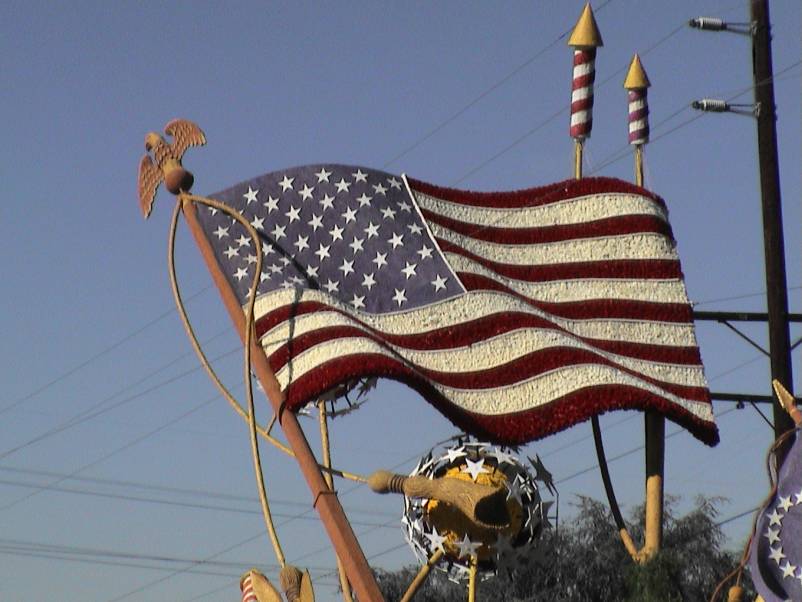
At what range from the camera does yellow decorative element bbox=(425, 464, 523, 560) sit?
16.7m

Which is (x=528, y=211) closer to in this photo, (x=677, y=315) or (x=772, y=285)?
(x=677, y=315)

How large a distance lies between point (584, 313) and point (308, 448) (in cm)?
337

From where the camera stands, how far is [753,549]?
15.5 meters

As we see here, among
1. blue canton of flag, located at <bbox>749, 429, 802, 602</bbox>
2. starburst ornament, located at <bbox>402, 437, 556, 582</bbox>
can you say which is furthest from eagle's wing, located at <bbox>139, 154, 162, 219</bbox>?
blue canton of flag, located at <bbox>749, 429, 802, 602</bbox>

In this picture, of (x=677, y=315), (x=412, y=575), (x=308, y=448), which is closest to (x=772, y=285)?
(x=677, y=315)

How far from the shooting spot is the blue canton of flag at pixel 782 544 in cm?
1538

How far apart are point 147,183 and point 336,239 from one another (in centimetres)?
187

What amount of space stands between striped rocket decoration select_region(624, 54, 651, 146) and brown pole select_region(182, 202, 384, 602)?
5160 mm

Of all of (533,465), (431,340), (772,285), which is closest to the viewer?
(533,465)

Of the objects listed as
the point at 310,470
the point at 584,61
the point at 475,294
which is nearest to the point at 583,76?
the point at 584,61

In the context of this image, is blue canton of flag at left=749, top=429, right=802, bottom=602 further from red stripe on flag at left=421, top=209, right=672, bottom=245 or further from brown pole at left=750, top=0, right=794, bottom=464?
brown pole at left=750, top=0, right=794, bottom=464

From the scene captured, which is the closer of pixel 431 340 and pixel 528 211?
pixel 431 340

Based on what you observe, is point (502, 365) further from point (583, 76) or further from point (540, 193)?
point (583, 76)

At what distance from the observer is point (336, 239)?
1908 cm
